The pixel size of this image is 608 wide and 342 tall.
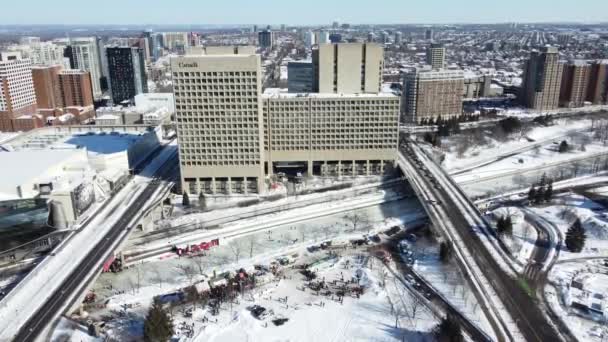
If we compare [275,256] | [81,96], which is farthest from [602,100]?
[81,96]

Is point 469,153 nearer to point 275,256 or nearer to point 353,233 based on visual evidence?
point 353,233

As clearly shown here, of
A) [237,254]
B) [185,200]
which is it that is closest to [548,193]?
[237,254]

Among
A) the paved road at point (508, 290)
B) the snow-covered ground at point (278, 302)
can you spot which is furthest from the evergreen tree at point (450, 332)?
the paved road at point (508, 290)

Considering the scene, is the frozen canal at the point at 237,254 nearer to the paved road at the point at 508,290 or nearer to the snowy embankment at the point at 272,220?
the snowy embankment at the point at 272,220

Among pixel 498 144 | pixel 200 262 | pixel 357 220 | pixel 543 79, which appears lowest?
pixel 357 220

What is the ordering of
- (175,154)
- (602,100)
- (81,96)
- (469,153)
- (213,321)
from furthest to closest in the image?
(602,100) < (81,96) < (469,153) < (175,154) < (213,321)

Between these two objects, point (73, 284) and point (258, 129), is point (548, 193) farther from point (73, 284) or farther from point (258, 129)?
point (73, 284)
